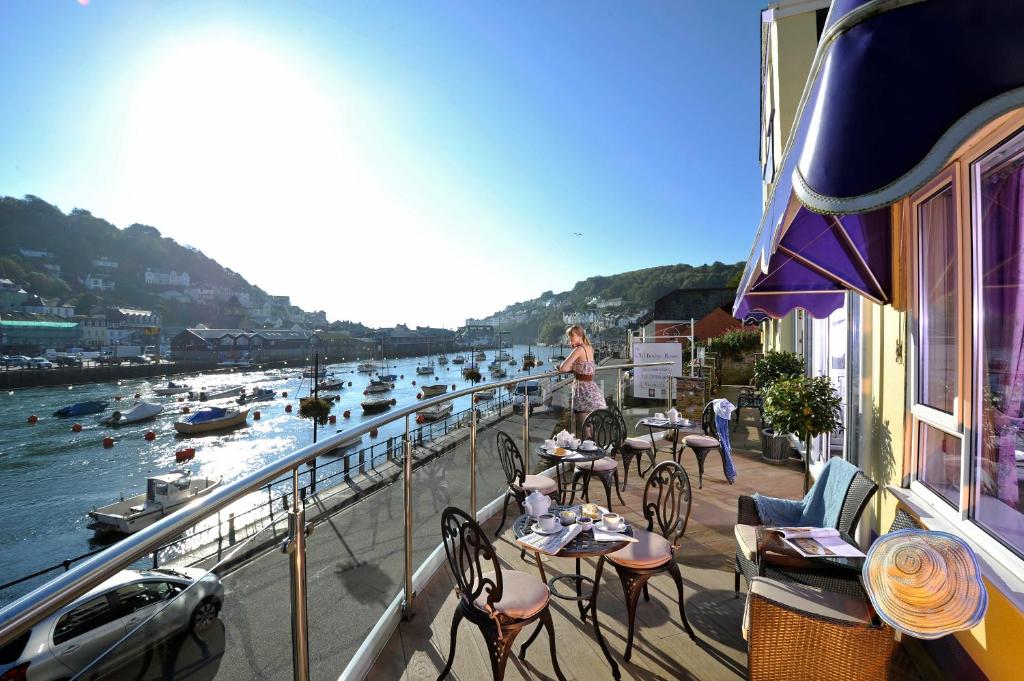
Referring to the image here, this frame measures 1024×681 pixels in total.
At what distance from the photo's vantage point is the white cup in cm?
256

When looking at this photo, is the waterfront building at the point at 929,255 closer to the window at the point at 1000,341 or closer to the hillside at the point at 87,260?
the window at the point at 1000,341

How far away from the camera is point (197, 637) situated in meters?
1.30

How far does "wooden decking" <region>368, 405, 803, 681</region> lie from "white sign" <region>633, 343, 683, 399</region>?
5.76 m

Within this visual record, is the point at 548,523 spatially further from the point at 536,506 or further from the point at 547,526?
the point at 536,506

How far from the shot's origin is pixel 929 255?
8.25 feet

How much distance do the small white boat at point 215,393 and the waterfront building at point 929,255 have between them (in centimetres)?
6436

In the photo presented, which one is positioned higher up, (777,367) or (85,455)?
(777,367)

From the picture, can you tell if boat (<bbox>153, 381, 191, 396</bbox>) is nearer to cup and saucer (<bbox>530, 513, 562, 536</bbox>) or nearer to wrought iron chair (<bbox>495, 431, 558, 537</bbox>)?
wrought iron chair (<bbox>495, 431, 558, 537</bbox>)

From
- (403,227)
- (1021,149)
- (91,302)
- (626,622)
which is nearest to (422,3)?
(1021,149)

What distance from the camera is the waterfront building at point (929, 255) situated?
0.92m

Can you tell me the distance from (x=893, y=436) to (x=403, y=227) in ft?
87.5

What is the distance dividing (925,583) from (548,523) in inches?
62.3

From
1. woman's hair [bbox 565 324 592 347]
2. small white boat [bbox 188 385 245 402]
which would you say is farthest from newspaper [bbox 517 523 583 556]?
small white boat [bbox 188 385 245 402]

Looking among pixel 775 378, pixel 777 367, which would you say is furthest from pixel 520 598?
pixel 777 367
